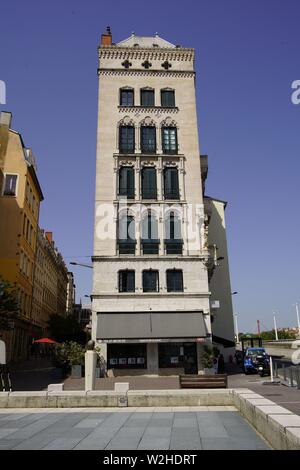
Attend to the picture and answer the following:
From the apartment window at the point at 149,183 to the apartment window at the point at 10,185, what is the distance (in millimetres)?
17416

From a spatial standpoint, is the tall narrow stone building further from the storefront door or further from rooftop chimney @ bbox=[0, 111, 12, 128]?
rooftop chimney @ bbox=[0, 111, 12, 128]

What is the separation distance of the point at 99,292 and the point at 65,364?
19.0 feet

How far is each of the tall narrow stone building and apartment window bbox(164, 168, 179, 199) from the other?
0.28 feet

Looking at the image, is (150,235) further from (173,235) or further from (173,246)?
(173,246)

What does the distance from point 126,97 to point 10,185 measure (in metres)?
16.9

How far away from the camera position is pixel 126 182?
3300 cm

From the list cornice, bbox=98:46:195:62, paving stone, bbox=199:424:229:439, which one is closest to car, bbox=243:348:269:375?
paving stone, bbox=199:424:229:439

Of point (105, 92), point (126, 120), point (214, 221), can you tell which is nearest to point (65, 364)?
point (126, 120)

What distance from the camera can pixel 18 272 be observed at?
41.3 meters

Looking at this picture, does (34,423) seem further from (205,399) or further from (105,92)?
(105,92)

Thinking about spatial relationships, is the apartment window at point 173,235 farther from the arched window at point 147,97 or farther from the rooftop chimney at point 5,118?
the rooftop chimney at point 5,118

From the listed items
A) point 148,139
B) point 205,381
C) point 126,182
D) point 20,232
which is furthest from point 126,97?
point 205,381

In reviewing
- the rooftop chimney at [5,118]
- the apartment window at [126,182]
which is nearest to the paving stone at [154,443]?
the apartment window at [126,182]

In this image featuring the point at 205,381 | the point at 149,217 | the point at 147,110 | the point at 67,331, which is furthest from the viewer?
the point at 67,331
